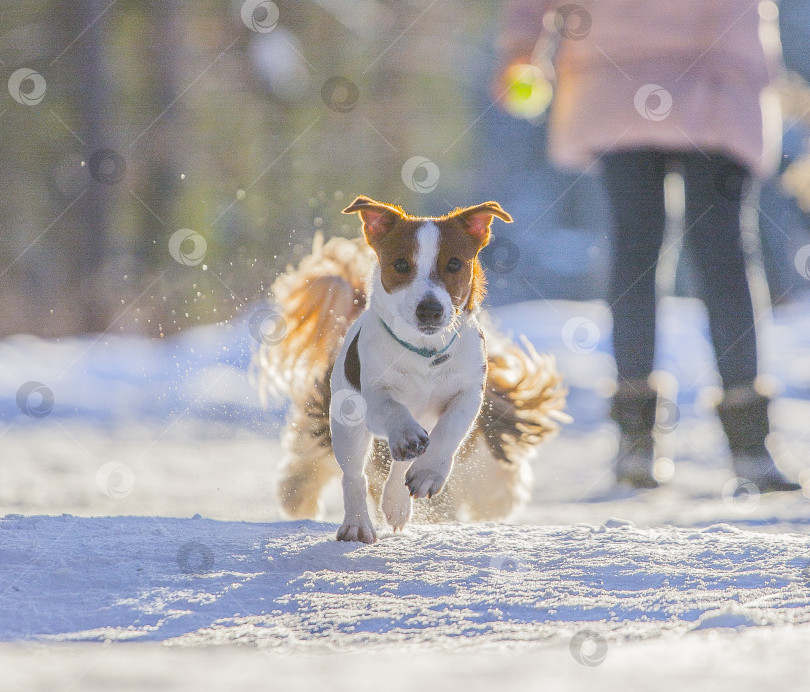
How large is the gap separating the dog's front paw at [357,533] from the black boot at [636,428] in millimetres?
1431

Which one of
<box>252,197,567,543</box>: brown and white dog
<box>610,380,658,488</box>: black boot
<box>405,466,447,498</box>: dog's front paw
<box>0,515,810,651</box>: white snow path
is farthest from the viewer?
<box>610,380,658,488</box>: black boot

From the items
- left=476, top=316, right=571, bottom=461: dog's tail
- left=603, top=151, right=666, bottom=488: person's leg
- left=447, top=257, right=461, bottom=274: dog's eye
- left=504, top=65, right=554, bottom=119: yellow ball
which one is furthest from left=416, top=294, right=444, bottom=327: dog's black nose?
Result: left=603, top=151, right=666, bottom=488: person's leg

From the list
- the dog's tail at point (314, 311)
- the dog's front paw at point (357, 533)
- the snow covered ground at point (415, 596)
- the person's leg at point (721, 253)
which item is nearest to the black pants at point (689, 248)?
the person's leg at point (721, 253)

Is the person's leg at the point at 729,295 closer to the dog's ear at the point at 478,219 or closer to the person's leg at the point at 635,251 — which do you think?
the person's leg at the point at 635,251

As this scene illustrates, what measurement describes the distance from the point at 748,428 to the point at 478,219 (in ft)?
4.80

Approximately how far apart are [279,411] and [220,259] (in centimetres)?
622

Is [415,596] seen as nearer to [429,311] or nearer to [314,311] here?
[429,311]

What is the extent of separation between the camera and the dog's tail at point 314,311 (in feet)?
10.5

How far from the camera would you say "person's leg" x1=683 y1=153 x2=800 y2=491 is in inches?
131

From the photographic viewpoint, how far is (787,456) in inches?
186

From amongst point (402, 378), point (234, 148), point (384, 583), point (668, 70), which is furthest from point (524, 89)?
point (234, 148)

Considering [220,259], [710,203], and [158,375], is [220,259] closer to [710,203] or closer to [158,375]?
[158,375]

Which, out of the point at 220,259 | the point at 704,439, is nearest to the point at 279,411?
the point at 704,439

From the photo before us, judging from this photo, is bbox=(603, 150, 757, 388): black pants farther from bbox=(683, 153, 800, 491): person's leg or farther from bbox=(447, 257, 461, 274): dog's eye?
bbox=(447, 257, 461, 274): dog's eye
